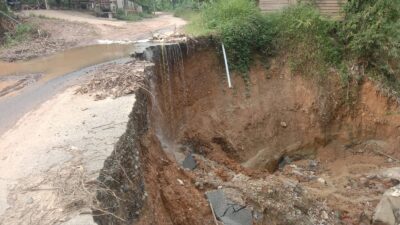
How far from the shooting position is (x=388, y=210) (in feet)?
24.6

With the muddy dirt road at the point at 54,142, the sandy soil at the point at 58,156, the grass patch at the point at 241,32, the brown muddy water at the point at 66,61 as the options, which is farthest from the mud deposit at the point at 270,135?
the brown muddy water at the point at 66,61

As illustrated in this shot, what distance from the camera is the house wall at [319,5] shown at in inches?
439

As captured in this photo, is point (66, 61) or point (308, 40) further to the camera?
point (66, 61)

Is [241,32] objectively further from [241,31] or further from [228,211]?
[228,211]

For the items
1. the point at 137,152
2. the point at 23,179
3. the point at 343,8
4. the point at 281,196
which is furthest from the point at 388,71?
the point at 23,179

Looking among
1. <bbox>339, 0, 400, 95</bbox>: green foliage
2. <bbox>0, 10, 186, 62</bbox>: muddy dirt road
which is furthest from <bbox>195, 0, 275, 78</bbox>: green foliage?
<bbox>0, 10, 186, 62</bbox>: muddy dirt road

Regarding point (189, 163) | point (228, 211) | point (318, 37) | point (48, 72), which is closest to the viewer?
point (228, 211)

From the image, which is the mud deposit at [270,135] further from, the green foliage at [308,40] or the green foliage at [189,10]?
the green foliage at [189,10]

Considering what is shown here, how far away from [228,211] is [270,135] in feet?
14.7

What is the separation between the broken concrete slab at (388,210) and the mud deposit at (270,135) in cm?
30

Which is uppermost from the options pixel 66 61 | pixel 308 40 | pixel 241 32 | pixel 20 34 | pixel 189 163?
pixel 20 34

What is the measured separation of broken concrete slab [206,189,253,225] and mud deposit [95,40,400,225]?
138 mm

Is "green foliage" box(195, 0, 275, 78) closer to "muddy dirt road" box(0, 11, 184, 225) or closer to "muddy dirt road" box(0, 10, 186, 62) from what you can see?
"muddy dirt road" box(0, 11, 184, 225)

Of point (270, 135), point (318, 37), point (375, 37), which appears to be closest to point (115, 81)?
point (270, 135)
